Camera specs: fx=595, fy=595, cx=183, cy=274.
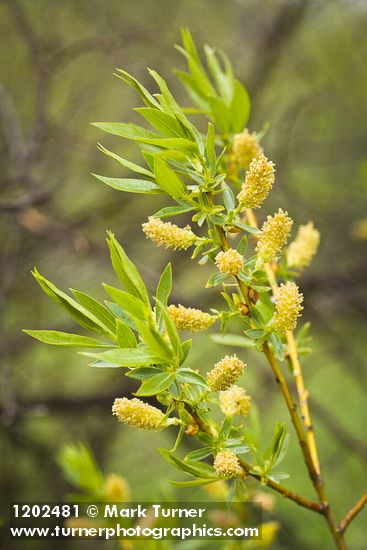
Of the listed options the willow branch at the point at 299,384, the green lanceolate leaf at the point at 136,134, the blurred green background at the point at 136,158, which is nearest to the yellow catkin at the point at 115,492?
the willow branch at the point at 299,384

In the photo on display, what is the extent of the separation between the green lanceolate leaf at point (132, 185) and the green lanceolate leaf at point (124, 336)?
0.12m

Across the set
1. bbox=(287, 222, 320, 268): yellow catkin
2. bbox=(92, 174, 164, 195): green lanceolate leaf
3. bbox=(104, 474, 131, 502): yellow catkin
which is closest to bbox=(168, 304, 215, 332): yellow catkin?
bbox=(92, 174, 164, 195): green lanceolate leaf

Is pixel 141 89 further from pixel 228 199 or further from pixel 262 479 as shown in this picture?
pixel 262 479

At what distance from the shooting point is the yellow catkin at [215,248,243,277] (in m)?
0.50

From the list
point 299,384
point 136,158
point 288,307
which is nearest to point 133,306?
point 288,307

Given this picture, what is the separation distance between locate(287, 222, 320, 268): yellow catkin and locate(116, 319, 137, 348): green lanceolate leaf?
31 cm

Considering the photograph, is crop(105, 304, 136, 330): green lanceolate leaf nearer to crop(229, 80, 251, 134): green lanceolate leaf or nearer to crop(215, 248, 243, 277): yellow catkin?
crop(215, 248, 243, 277): yellow catkin

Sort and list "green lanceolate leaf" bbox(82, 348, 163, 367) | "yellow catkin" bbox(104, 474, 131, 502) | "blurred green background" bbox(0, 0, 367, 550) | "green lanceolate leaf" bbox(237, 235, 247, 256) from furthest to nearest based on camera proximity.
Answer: "blurred green background" bbox(0, 0, 367, 550)
"yellow catkin" bbox(104, 474, 131, 502)
"green lanceolate leaf" bbox(237, 235, 247, 256)
"green lanceolate leaf" bbox(82, 348, 163, 367)

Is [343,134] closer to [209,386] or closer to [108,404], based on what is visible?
[108,404]

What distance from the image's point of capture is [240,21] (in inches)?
111

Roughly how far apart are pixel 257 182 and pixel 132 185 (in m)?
0.11

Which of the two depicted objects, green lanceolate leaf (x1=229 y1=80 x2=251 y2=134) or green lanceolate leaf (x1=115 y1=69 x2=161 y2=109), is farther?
green lanceolate leaf (x1=229 y1=80 x2=251 y2=134)

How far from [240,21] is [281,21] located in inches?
16.7

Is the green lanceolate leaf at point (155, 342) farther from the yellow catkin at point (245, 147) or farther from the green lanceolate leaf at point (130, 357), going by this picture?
the yellow catkin at point (245, 147)
